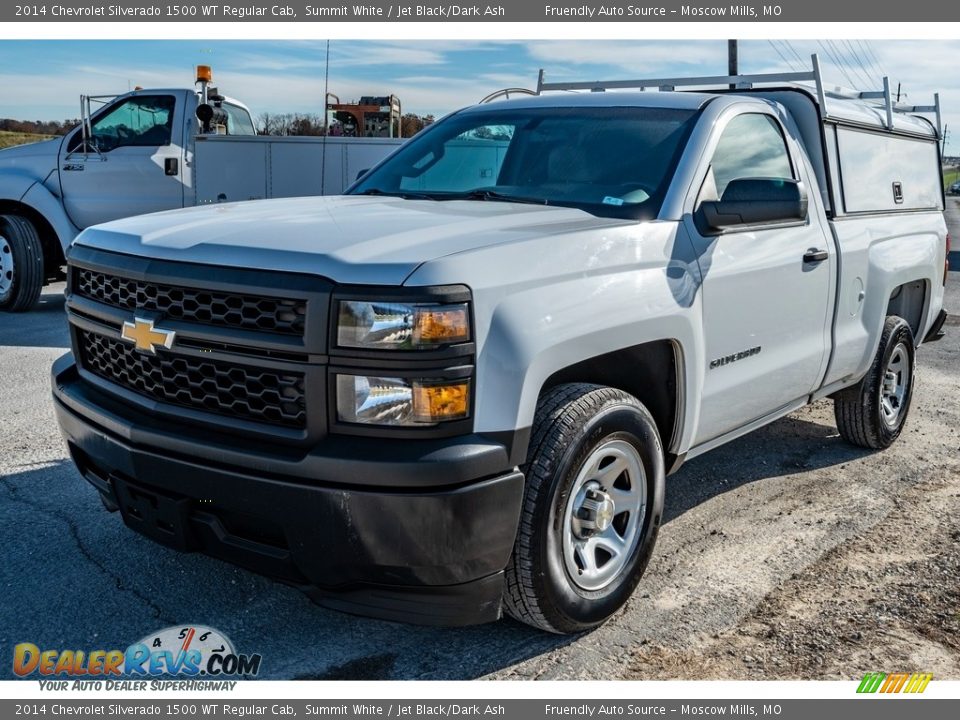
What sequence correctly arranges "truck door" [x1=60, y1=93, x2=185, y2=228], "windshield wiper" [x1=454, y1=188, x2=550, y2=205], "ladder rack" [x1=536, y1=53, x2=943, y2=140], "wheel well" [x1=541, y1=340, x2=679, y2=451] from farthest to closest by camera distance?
"truck door" [x1=60, y1=93, x2=185, y2=228] < "ladder rack" [x1=536, y1=53, x2=943, y2=140] < "windshield wiper" [x1=454, y1=188, x2=550, y2=205] < "wheel well" [x1=541, y1=340, x2=679, y2=451]

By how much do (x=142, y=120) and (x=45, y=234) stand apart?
5.57 ft

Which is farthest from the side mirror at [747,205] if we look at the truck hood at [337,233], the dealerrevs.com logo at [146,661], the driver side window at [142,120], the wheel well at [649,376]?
the driver side window at [142,120]

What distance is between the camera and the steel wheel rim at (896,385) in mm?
5598

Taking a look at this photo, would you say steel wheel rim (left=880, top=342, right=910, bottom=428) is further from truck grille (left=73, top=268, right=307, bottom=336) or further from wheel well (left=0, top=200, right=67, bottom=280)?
wheel well (left=0, top=200, right=67, bottom=280)

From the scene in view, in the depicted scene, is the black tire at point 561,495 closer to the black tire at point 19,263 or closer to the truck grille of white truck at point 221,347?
the truck grille of white truck at point 221,347

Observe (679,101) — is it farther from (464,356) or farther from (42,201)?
(42,201)

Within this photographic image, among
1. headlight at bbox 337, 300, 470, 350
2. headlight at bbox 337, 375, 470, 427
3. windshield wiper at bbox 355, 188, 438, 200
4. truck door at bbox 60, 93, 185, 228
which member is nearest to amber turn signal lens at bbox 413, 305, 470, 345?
headlight at bbox 337, 300, 470, 350

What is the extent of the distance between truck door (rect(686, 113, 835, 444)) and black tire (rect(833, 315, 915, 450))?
2.91 feet

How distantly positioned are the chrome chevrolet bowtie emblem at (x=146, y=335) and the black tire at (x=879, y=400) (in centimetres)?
393

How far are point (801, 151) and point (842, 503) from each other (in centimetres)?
172

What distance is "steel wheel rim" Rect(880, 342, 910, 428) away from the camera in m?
5.60

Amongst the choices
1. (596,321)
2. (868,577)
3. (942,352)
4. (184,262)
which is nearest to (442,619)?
(596,321)

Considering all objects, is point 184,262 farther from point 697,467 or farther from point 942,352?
point 942,352

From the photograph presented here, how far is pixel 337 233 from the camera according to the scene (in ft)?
9.62
